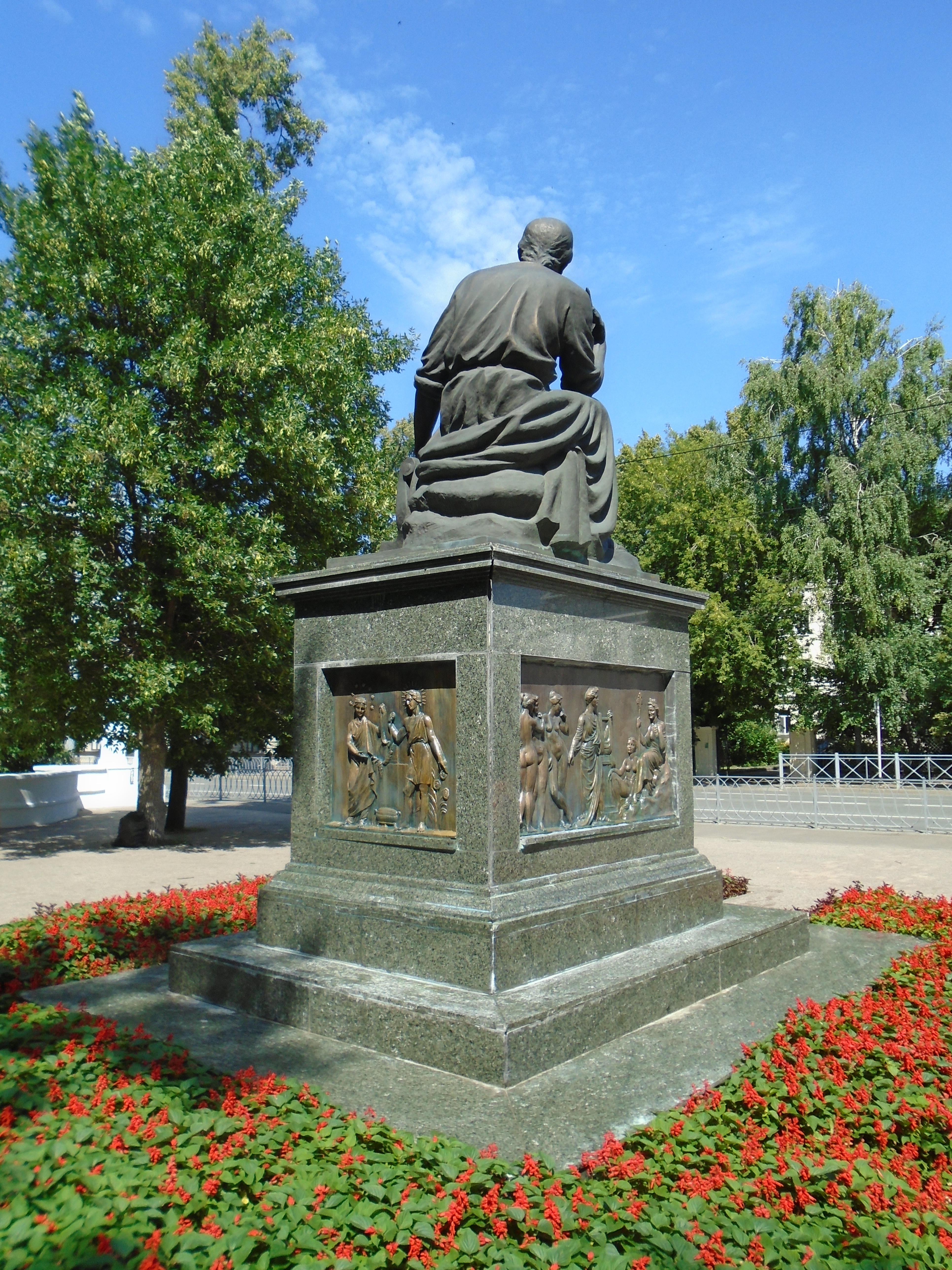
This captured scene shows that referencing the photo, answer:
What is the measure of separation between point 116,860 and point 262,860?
2292mm

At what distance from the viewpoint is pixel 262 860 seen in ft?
46.7

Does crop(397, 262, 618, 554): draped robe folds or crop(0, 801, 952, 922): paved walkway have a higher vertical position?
crop(397, 262, 618, 554): draped robe folds

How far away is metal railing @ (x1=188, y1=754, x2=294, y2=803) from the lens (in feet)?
99.8

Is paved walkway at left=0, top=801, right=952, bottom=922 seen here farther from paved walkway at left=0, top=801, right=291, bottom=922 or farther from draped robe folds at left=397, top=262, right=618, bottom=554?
draped robe folds at left=397, top=262, right=618, bottom=554

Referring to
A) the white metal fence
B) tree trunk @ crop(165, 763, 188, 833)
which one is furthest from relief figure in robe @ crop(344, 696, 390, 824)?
the white metal fence

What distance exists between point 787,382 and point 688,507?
16.5 ft

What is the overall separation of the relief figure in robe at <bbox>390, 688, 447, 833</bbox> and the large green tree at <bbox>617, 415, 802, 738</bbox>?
2597 centimetres

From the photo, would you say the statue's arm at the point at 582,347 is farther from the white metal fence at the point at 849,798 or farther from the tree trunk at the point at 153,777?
the white metal fence at the point at 849,798

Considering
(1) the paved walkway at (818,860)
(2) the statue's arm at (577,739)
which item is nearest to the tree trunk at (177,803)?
(1) the paved walkway at (818,860)

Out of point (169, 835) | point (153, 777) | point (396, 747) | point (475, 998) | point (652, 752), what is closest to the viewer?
point (475, 998)

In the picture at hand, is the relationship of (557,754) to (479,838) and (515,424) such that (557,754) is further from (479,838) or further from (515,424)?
(515,424)

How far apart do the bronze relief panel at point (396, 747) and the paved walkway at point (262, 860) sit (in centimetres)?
455

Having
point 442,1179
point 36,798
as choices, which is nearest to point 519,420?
point 442,1179

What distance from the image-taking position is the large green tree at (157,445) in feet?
44.5
